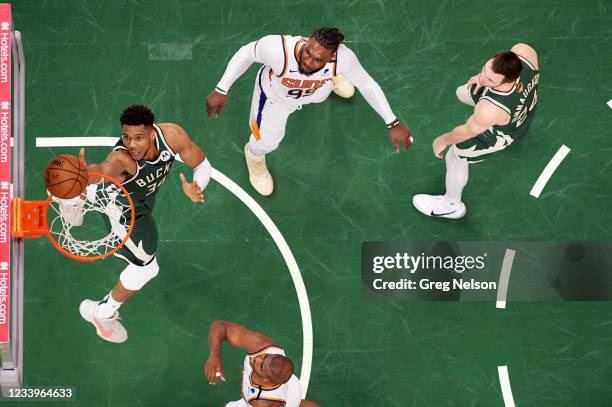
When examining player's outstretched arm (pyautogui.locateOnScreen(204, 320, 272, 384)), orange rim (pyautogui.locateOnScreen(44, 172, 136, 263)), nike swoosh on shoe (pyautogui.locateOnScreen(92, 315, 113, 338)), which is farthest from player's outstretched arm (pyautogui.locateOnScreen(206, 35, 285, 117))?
nike swoosh on shoe (pyautogui.locateOnScreen(92, 315, 113, 338))

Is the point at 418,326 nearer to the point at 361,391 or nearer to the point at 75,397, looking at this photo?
the point at 361,391

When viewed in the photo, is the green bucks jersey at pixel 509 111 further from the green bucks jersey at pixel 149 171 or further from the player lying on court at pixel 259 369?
the green bucks jersey at pixel 149 171

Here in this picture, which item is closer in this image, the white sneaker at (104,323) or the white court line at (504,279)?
the white sneaker at (104,323)

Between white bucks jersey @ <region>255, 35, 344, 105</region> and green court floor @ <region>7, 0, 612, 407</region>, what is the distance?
1.30 meters

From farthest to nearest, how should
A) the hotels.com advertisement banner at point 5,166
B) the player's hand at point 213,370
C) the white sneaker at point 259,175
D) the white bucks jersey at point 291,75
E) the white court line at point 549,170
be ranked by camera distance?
the white court line at point 549,170
the white sneaker at point 259,175
the player's hand at point 213,370
the white bucks jersey at point 291,75
the hotels.com advertisement banner at point 5,166

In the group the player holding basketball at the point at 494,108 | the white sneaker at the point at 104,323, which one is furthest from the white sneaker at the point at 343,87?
the white sneaker at the point at 104,323

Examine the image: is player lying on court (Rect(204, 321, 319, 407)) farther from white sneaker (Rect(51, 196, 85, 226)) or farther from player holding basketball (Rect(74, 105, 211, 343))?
white sneaker (Rect(51, 196, 85, 226))

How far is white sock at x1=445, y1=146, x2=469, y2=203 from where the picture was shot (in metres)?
8.28

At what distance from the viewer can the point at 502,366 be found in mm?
8602

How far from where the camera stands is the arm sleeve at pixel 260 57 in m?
7.21

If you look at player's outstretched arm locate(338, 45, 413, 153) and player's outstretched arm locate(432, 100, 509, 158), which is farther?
player's outstretched arm locate(338, 45, 413, 153)

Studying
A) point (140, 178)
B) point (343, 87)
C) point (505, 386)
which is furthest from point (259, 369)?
point (343, 87)

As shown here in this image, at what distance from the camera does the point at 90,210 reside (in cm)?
783

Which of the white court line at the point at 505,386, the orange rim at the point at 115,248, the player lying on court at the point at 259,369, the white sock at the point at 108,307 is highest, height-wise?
the orange rim at the point at 115,248
